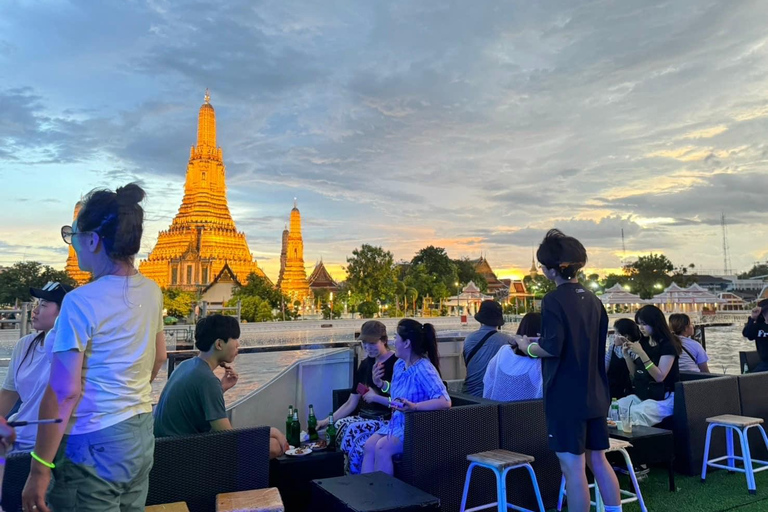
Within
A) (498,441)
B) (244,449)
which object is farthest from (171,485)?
(498,441)

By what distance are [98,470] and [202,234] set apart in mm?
57220

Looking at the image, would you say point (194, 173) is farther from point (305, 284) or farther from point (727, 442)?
point (727, 442)

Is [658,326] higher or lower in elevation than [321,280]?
lower

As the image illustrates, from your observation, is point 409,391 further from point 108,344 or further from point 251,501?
point 108,344

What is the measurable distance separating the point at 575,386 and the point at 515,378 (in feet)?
4.06

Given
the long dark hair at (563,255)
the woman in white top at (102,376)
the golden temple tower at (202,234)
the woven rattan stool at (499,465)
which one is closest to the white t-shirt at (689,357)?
the woven rattan stool at (499,465)

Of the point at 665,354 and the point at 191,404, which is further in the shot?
the point at 665,354

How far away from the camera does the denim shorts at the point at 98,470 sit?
1596mm

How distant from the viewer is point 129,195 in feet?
6.01

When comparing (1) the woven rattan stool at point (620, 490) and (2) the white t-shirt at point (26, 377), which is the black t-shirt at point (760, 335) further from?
(2) the white t-shirt at point (26, 377)

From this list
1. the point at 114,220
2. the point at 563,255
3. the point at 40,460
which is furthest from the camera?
the point at 563,255

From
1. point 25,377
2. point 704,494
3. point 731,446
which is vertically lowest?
point 704,494

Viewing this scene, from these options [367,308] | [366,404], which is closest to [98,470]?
[366,404]

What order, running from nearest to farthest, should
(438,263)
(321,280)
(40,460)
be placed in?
(40,460)
(438,263)
(321,280)
